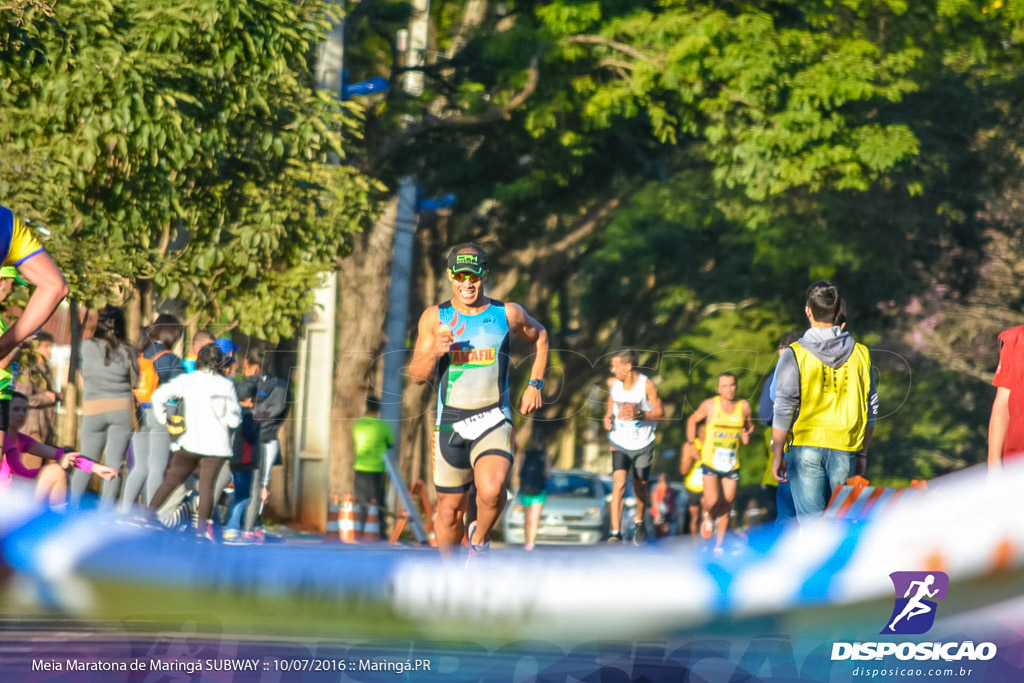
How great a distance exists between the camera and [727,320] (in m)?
27.8

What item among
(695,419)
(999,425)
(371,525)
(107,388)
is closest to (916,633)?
(999,425)

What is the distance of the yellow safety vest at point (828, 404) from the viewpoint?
8.61 meters

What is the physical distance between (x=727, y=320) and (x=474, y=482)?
19.8 metres

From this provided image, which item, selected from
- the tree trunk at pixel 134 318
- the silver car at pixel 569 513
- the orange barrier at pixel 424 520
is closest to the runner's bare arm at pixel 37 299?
the tree trunk at pixel 134 318

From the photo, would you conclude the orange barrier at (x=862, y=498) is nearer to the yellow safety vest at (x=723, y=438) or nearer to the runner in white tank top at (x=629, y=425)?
the runner in white tank top at (x=629, y=425)

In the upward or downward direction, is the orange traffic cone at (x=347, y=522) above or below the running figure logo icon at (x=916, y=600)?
below

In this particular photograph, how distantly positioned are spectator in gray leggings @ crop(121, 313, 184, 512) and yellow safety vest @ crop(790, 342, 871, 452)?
562cm

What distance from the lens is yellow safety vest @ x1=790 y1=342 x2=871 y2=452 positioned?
861 cm

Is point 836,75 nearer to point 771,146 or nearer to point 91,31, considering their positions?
point 771,146

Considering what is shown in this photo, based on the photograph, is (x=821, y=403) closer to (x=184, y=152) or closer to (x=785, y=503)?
(x=785, y=503)

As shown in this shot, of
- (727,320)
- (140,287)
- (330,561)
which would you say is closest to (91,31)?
(140,287)

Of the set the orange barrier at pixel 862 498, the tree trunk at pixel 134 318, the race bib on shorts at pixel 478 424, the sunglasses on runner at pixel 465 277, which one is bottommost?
the orange barrier at pixel 862 498

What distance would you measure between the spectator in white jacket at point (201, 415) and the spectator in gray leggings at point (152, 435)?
0.22 meters

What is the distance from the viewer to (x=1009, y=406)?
708cm
